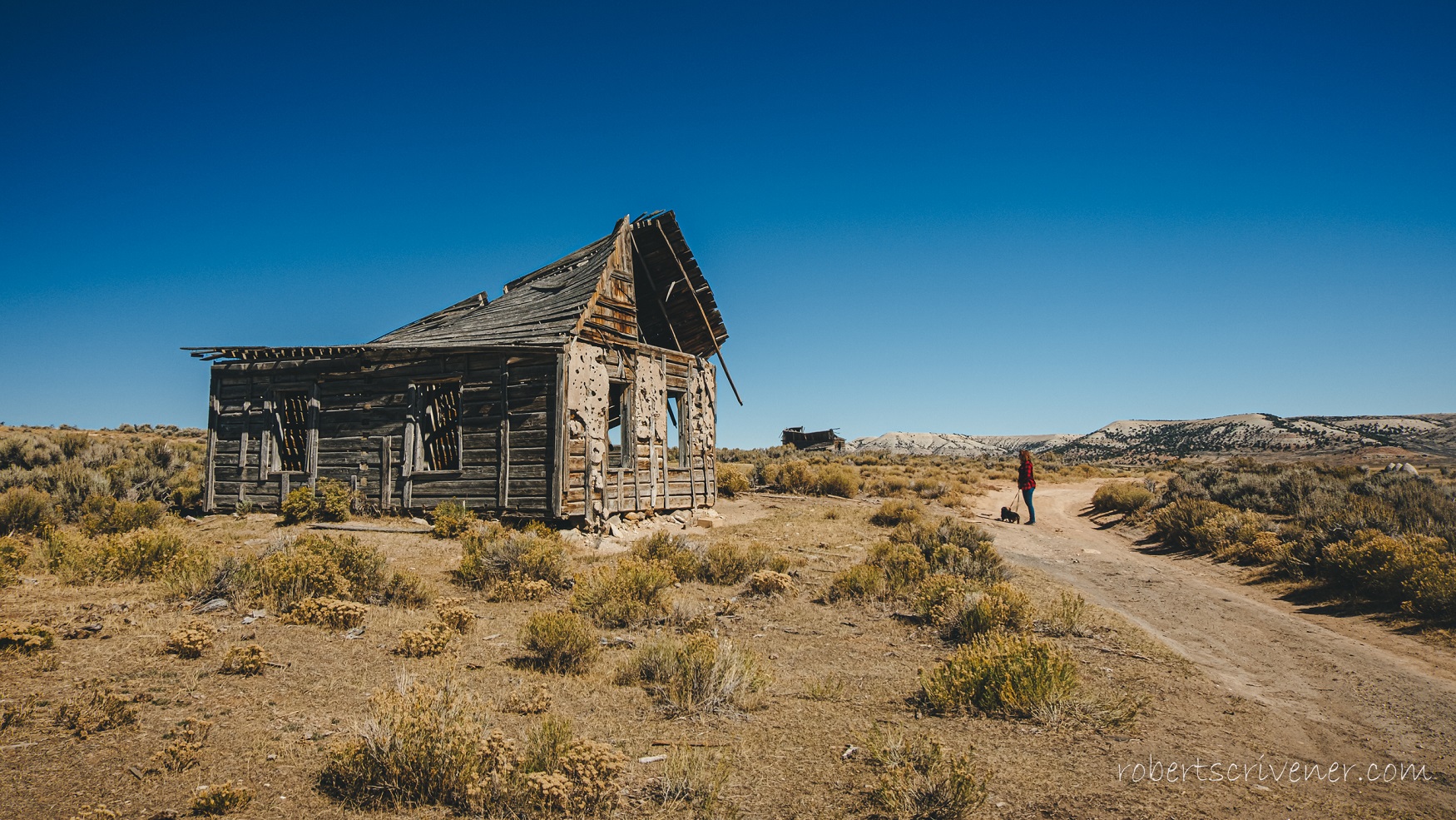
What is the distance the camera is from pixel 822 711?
16.5 feet

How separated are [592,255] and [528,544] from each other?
889 cm

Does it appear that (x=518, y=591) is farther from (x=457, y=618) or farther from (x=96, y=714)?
(x=96, y=714)

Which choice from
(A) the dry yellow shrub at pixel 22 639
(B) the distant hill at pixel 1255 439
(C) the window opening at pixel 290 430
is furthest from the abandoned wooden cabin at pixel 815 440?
(A) the dry yellow shrub at pixel 22 639

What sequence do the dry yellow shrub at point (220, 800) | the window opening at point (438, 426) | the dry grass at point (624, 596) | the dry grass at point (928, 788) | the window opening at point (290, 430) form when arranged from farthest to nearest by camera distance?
the window opening at point (290, 430), the window opening at point (438, 426), the dry grass at point (624, 596), the dry grass at point (928, 788), the dry yellow shrub at point (220, 800)

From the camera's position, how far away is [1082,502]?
21.9 meters

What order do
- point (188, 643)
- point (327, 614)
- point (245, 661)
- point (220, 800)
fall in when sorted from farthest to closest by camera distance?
point (327, 614) → point (188, 643) → point (245, 661) → point (220, 800)

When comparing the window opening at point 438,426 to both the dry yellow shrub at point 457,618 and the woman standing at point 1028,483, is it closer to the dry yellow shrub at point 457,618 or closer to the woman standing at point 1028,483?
the dry yellow shrub at point 457,618

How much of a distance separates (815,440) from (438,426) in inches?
1387

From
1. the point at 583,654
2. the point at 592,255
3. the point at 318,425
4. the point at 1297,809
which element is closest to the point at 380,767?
the point at 583,654

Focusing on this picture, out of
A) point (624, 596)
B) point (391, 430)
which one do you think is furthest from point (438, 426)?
point (624, 596)

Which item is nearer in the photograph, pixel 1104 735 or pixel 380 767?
pixel 380 767

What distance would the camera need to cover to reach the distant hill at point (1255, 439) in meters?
40.1

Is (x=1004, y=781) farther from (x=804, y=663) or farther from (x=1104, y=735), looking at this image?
(x=804, y=663)

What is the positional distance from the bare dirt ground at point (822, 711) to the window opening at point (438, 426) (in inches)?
219
